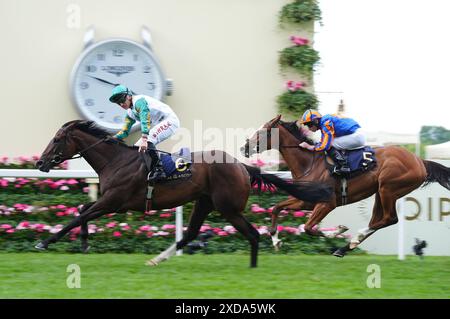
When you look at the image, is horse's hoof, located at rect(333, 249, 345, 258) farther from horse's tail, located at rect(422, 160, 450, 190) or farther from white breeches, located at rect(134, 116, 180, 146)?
white breeches, located at rect(134, 116, 180, 146)

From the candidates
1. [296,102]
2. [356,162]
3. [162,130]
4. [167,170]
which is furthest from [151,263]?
[296,102]

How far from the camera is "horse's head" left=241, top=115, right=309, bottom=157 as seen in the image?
25.3ft

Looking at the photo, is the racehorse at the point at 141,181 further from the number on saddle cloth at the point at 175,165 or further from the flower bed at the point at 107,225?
the flower bed at the point at 107,225

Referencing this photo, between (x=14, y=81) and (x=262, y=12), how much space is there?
3.42m

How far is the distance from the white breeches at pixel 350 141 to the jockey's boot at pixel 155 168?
6.29ft

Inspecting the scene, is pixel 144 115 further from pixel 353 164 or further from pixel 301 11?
pixel 301 11

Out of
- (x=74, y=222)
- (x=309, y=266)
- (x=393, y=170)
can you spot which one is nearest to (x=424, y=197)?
(x=393, y=170)

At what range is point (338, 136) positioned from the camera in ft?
24.6

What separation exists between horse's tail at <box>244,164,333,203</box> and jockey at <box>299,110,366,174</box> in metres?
0.59

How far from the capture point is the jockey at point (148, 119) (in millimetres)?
6430

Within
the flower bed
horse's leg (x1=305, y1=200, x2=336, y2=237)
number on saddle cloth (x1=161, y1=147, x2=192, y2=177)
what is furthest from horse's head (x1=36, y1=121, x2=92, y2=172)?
horse's leg (x1=305, y1=200, x2=336, y2=237)

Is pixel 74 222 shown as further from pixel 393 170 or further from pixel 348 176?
pixel 393 170

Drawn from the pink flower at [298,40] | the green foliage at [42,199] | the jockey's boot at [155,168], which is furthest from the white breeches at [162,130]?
the pink flower at [298,40]

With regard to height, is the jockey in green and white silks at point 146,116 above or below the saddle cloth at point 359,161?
above
